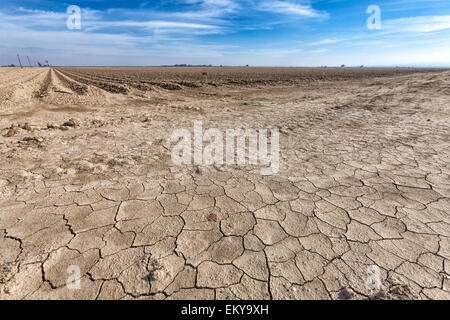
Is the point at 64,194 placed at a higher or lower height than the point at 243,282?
higher

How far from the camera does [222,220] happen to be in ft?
6.89

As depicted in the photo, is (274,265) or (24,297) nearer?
(24,297)

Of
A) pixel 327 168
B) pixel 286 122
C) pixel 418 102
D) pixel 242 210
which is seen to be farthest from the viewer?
pixel 418 102

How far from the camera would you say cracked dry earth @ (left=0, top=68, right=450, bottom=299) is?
1491mm

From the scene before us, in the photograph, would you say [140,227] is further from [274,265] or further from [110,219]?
[274,265]

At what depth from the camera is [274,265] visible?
5.38 ft

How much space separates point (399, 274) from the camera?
5.06ft

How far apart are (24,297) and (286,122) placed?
5.27 meters

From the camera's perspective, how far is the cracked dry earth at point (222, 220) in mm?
1491

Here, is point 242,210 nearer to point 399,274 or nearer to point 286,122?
point 399,274

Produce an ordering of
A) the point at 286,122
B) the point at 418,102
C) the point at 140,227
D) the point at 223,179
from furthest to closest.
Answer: the point at 418,102 < the point at 286,122 < the point at 223,179 < the point at 140,227
